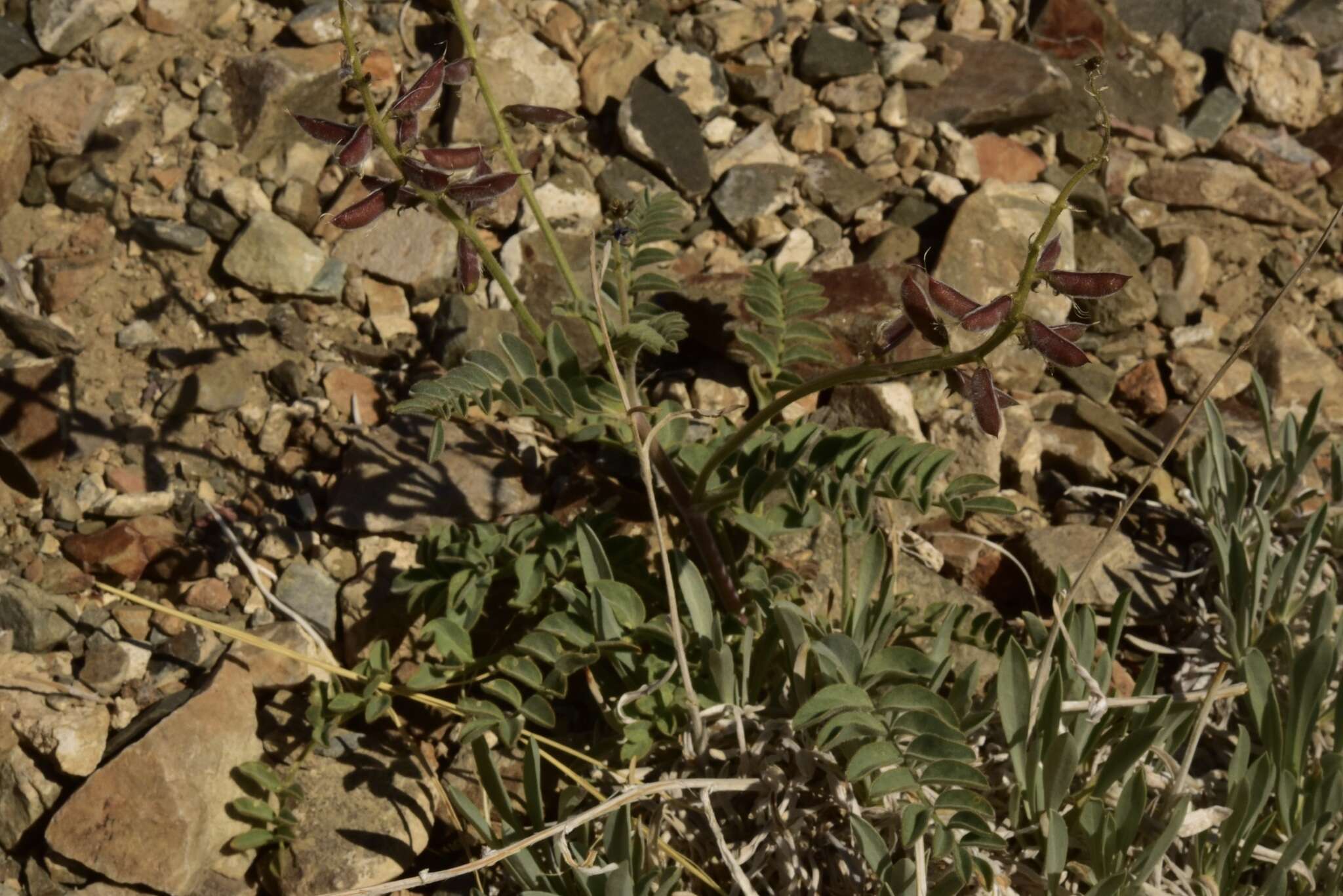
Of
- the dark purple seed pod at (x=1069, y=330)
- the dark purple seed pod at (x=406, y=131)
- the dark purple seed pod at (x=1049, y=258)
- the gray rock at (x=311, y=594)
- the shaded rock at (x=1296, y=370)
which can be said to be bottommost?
the shaded rock at (x=1296, y=370)

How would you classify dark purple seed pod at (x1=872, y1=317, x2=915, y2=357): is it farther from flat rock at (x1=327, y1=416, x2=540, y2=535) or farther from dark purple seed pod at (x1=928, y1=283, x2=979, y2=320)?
flat rock at (x1=327, y1=416, x2=540, y2=535)

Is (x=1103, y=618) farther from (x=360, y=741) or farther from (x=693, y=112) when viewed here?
(x=693, y=112)

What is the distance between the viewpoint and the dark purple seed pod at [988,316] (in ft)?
6.11

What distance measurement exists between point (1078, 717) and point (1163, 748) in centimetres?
19

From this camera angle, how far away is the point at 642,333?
259 centimetres

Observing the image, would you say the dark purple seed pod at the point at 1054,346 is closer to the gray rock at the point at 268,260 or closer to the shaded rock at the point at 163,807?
the shaded rock at the point at 163,807

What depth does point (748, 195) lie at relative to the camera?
4.07 meters

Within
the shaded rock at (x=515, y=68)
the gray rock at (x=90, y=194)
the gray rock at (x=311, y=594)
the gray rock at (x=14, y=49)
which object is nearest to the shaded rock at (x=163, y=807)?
the gray rock at (x=311, y=594)

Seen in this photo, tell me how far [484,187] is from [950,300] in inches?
33.2

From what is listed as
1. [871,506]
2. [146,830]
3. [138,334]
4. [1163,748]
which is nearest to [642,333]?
[871,506]

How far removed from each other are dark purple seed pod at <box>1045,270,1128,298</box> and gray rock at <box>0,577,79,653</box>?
7.71 feet

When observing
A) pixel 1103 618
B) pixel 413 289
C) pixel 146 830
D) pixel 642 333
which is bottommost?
pixel 1103 618

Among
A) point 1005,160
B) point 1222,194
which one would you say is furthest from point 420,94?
point 1222,194

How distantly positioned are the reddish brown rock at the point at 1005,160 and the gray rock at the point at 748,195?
0.74 meters
